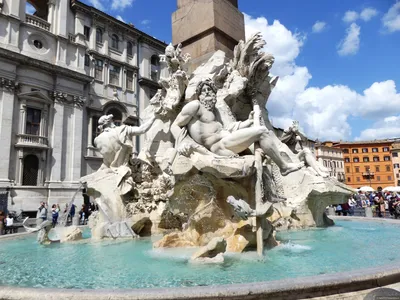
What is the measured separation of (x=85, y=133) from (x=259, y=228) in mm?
24180

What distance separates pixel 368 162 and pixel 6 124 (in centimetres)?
6479

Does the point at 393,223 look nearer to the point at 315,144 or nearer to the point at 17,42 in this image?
the point at 17,42

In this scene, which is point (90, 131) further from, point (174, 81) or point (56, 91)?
point (174, 81)

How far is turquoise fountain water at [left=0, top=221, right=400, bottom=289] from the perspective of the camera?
3162mm

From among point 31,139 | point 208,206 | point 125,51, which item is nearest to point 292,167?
point 208,206

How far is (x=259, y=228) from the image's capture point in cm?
443

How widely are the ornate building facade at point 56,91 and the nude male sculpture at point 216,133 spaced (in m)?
19.6

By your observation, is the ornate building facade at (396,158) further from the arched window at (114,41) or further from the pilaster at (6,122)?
the pilaster at (6,122)

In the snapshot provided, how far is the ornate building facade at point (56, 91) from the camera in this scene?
21.4m

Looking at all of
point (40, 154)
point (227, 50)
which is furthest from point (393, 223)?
point (40, 154)

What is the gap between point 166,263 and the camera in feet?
12.9

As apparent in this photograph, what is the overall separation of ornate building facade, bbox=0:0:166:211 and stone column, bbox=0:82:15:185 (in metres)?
0.06

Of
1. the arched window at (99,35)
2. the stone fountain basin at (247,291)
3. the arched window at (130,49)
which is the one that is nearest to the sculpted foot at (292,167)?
the stone fountain basin at (247,291)

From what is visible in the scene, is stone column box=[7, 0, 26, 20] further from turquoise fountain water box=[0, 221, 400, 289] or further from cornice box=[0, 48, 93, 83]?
turquoise fountain water box=[0, 221, 400, 289]
